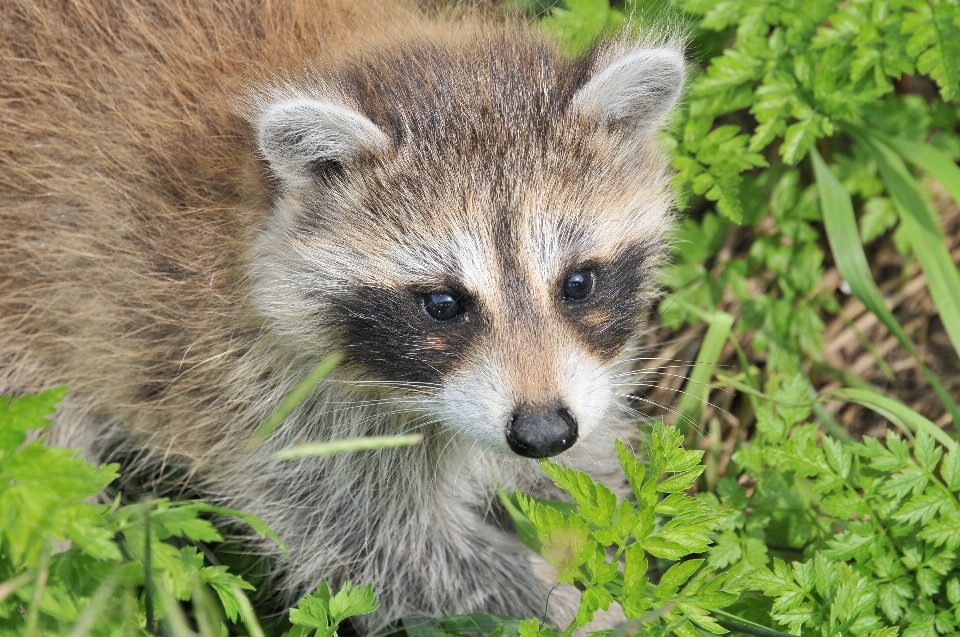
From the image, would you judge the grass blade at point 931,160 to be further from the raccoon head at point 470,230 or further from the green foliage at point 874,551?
the raccoon head at point 470,230

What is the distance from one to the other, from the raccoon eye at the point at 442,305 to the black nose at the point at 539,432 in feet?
1.35

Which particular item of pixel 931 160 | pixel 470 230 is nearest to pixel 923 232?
pixel 931 160

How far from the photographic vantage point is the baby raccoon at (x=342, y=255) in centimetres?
320

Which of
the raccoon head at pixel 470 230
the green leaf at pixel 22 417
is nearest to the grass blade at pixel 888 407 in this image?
the raccoon head at pixel 470 230

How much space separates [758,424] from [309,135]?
201cm

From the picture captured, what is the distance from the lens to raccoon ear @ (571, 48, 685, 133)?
340 centimetres

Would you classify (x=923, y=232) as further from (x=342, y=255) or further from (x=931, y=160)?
(x=342, y=255)

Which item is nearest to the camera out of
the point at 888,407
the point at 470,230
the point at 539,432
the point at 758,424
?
the point at 539,432

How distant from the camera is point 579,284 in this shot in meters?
3.34

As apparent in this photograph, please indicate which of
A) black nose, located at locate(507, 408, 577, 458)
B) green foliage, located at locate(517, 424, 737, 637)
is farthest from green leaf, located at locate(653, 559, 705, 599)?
black nose, located at locate(507, 408, 577, 458)

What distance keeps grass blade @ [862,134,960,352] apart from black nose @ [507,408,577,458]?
84.7 inches

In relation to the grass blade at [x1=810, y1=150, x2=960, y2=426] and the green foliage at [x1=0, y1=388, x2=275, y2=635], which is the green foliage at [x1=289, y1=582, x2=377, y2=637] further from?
the grass blade at [x1=810, y1=150, x2=960, y2=426]

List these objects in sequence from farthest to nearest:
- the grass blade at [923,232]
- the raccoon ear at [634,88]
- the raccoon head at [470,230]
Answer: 1. the grass blade at [923,232]
2. the raccoon ear at [634,88]
3. the raccoon head at [470,230]

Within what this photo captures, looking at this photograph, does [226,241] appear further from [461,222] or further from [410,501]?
[410,501]
